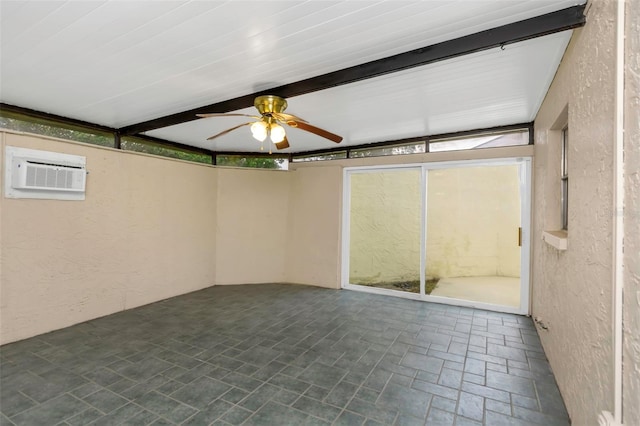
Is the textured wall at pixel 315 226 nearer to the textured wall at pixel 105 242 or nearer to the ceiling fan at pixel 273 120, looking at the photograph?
the textured wall at pixel 105 242

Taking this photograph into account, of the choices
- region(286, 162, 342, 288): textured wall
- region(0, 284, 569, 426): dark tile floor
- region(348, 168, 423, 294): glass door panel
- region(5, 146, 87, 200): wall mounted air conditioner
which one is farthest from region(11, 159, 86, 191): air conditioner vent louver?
region(348, 168, 423, 294): glass door panel

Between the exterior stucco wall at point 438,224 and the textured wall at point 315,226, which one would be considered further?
the textured wall at point 315,226

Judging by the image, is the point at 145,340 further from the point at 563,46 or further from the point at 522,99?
the point at 522,99

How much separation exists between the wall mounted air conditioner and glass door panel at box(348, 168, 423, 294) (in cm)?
373

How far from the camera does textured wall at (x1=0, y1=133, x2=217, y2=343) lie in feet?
9.44

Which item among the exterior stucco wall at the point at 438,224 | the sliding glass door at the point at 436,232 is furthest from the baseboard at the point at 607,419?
the exterior stucco wall at the point at 438,224

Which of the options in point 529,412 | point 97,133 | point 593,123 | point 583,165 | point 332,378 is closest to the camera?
point 593,123

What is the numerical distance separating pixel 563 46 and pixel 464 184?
9.74 ft

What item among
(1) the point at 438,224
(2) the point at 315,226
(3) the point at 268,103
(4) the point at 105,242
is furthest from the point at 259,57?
(1) the point at 438,224

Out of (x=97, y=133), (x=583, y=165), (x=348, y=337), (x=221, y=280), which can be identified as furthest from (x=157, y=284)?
(x=583, y=165)

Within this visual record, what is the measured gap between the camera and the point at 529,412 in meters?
1.88

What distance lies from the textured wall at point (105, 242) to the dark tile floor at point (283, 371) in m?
0.29

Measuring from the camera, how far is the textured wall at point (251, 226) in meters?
5.11

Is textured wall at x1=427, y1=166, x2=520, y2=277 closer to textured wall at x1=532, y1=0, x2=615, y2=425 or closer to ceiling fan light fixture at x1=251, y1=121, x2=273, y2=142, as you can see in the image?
textured wall at x1=532, y1=0, x2=615, y2=425
